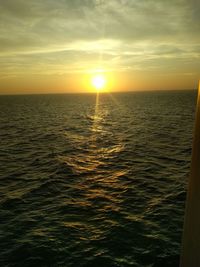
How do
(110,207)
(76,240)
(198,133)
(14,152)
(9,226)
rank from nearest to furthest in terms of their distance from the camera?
(198,133), (76,240), (9,226), (110,207), (14,152)

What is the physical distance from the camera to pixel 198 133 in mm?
2148

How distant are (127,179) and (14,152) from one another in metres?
13.5

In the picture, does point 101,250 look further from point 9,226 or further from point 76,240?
point 9,226

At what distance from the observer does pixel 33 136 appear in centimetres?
3644

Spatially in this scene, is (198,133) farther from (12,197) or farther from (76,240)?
(12,197)

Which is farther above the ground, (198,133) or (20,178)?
(198,133)

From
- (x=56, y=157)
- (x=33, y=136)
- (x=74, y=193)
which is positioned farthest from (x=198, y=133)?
(x=33, y=136)

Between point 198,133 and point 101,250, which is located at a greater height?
point 198,133

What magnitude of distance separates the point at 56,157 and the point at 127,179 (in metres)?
8.79

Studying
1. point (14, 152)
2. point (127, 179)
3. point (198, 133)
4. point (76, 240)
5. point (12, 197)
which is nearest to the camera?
point (198, 133)

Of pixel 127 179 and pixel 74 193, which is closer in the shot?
pixel 74 193

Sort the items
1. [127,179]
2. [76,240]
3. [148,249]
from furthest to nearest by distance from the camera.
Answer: [127,179] → [76,240] → [148,249]

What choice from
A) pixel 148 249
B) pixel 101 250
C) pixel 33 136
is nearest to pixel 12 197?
pixel 101 250

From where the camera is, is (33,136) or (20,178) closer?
(20,178)
